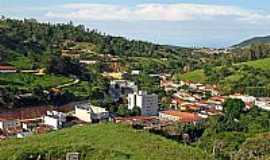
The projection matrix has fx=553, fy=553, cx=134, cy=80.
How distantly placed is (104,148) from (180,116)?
87.9 ft

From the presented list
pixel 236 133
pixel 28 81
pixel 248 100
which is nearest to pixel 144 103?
pixel 28 81

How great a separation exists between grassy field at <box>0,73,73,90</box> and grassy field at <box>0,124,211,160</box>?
26916 mm

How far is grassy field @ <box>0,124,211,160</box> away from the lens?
1838 cm

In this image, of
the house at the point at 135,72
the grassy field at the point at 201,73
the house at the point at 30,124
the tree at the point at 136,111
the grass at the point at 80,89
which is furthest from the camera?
the house at the point at 135,72

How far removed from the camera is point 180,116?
45438 mm

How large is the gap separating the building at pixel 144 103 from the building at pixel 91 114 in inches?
220

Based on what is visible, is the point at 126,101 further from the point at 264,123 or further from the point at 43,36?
the point at 43,36

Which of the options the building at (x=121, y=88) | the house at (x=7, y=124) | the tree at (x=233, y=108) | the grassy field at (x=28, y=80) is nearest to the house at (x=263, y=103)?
the tree at (x=233, y=108)

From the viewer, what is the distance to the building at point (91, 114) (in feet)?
138

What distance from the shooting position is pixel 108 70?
70250 millimetres

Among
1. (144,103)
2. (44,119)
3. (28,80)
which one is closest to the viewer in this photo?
(44,119)

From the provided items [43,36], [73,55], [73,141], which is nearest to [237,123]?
[73,141]

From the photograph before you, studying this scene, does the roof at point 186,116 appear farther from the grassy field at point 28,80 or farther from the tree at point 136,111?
the grassy field at point 28,80

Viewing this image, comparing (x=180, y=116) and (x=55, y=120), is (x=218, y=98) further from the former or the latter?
(x=55, y=120)
